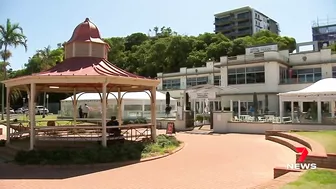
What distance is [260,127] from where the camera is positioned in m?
22.6

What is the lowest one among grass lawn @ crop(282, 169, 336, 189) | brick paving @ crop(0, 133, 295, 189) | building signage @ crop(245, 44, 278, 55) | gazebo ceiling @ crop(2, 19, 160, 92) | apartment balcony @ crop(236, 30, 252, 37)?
brick paving @ crop(0, 133, 295, 189)

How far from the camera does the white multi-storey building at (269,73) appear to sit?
35062mm

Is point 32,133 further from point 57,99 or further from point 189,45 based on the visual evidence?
point 57,99

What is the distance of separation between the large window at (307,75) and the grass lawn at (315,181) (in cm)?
2891

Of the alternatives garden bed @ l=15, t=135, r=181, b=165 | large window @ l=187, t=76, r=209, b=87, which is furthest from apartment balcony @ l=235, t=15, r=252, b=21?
garden bed @ l=15, t=135, r=181, b=165

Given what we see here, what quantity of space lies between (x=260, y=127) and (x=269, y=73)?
47.4 feet

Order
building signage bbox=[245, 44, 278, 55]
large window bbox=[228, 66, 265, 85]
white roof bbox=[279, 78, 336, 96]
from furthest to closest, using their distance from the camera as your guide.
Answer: building signage bbox=[245, 44, 278, 55]
large window bbox=[228, 66, 265, 85]
white roof bbox=[279, 78, 336, 96]

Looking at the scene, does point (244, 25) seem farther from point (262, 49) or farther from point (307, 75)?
point (307, 75)

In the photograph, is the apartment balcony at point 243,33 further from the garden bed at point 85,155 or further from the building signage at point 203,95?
the garden bed at point 85,155

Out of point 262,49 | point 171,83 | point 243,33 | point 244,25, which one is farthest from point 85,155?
point 244,25

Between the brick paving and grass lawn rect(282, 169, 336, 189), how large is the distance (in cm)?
133

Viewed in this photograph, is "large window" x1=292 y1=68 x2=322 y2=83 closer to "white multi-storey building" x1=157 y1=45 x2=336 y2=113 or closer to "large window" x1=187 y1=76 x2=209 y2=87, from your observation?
"white multi-storey building" x1=157 y1=45 x2=336 y2=113

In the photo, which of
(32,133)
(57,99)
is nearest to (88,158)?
(32,133)

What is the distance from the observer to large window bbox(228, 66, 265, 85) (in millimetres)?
36312
